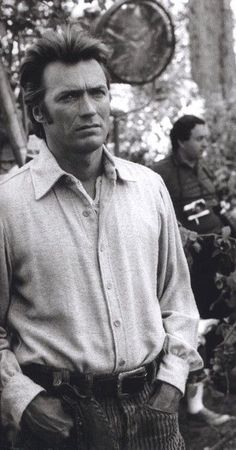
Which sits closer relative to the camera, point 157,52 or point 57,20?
point 57,20

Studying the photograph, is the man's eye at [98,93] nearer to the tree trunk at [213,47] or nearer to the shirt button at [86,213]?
the shirt button at [86,213]

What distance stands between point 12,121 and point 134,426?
2.31 metres

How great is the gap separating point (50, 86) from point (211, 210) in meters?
3.82

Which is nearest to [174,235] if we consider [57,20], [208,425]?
[57,20]

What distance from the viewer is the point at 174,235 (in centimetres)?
285

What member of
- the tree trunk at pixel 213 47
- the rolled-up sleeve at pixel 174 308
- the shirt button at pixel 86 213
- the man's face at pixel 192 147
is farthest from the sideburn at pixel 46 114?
the tree trunk at pixel 213 47

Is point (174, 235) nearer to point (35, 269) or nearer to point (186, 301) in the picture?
point (186, 301)

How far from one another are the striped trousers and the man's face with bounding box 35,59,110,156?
79 centimetres

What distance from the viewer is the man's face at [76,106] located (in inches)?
103

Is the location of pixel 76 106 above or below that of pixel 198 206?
above

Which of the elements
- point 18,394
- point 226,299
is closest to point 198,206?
point 226,299

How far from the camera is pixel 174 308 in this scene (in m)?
2.86

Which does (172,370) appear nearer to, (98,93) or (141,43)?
(98,93)

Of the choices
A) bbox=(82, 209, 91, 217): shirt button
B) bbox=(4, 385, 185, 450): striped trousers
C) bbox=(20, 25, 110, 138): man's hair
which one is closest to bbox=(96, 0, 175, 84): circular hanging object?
bbox=(20, 25, 110, 138): man's hair
